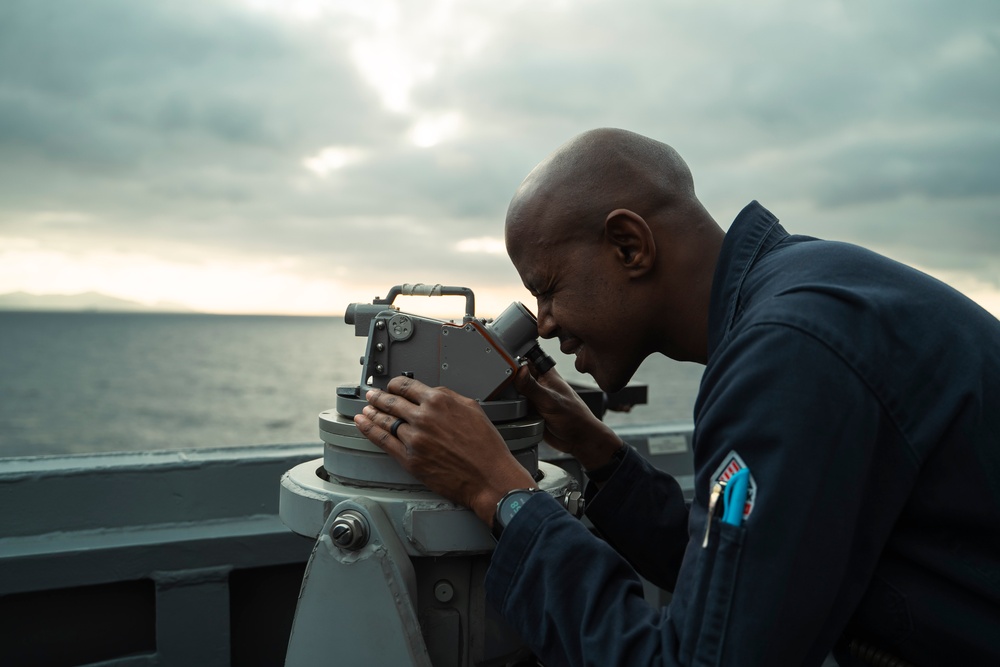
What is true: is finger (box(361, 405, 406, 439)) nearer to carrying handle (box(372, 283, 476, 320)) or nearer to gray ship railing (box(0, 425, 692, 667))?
carrying handle (box(372, 283, 476, 320))

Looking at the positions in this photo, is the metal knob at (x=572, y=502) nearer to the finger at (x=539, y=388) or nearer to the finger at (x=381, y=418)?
the finger at (x=539, y=388)

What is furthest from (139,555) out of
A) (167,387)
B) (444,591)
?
(167,387)

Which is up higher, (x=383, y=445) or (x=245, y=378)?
(x=383, y=445)

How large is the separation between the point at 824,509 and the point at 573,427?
845mm

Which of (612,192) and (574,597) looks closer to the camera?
(574,597)

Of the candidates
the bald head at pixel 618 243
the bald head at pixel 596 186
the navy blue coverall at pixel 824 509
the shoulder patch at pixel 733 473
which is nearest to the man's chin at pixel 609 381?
the bald head at pixel 618 243

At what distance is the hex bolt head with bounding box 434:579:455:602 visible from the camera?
1.36 m

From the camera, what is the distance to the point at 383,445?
1.31m

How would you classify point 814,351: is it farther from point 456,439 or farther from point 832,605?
point 456,439

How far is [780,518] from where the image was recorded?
35.9 inches

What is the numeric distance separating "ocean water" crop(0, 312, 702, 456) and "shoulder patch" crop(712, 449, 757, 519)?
20.8m

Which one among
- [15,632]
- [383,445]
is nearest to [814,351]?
[383,445]

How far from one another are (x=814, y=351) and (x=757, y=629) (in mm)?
343

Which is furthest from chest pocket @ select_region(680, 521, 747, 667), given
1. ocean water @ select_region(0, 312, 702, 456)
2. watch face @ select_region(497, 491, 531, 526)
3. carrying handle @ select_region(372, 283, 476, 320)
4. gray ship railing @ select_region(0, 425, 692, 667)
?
ocean water @ select_region(0, 312, 702, 456)
